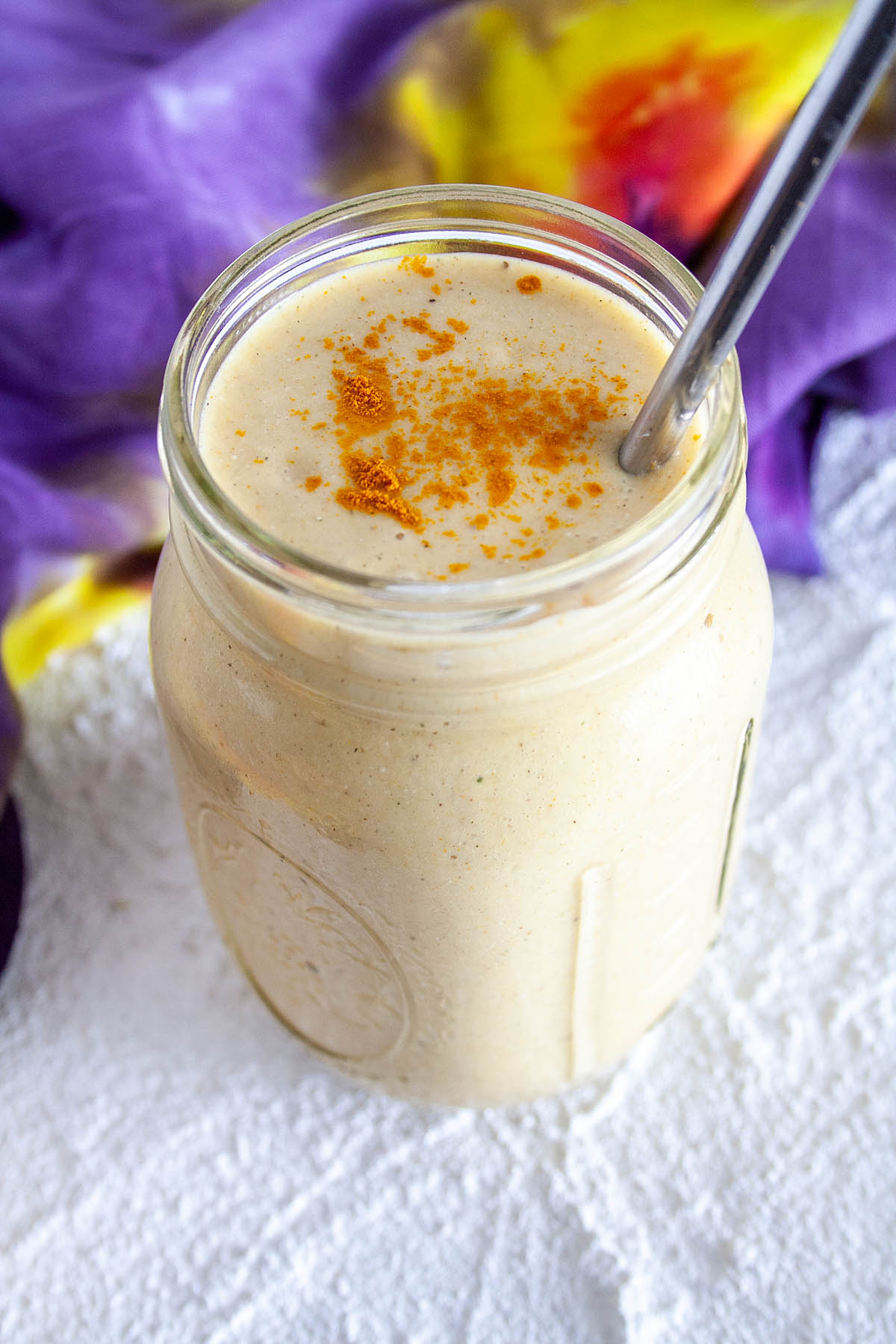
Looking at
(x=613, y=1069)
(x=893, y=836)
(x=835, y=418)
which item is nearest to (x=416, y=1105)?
(x=613, y=1069)

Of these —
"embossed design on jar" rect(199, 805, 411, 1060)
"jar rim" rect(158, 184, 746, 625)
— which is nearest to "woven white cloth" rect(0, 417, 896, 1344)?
"embossed design on jar" rect(199, 805, 411, 1060)

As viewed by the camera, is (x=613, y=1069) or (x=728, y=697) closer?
(x=728, y=697)

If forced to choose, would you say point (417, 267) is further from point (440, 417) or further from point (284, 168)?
point (284, 168)

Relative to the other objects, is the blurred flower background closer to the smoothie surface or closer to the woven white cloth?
the woven white cloth

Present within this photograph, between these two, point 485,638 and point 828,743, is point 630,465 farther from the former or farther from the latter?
point 828,743

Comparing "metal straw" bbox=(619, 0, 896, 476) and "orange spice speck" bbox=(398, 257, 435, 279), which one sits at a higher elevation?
"metal straw" bbox=(619, 0, 896, 476)

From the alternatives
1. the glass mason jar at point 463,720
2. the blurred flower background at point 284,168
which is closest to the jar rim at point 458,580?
the glass mason jar at point 463,720
